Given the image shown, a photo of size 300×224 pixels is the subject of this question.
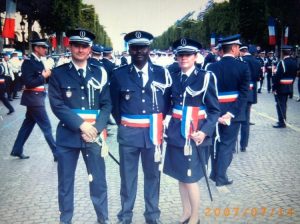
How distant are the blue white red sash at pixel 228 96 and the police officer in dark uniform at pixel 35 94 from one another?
9.32 ft

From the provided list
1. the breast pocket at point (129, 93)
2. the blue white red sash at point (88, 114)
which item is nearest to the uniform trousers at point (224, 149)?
the breast pocket at point (129, 93)

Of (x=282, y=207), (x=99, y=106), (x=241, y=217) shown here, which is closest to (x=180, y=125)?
(x=99, y=106)

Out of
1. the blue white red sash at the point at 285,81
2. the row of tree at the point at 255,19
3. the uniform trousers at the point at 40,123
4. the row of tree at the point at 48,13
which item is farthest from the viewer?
the row of tree at the point at 255,19

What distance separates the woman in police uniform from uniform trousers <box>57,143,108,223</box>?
2.73ft

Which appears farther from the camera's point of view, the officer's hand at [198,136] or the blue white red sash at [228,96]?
the blue white red sash at [228,96]

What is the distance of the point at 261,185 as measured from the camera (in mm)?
5828

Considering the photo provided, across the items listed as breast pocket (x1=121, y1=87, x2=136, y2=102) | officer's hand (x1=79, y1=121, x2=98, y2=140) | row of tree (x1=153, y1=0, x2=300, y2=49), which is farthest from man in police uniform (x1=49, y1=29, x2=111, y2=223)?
row of tree (x1=153, y1=0, x2=300, y2=49)

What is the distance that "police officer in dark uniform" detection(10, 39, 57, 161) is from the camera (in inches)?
260

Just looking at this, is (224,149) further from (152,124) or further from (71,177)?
(71,177)

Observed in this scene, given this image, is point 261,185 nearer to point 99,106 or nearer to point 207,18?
point 99,106

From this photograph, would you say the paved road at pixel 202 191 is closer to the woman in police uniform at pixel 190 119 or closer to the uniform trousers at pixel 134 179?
the uniform trousers at pixel 134 179

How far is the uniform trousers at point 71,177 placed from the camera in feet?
14.2

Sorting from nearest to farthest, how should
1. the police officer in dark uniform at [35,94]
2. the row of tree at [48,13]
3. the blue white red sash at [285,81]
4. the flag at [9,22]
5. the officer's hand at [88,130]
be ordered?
the officer's hand at [88,130]
the police officer in dark uniform at [35,94]
the blue white red sash at [285,81]
the flag at [9,22]
the row of tree at [48,13]
